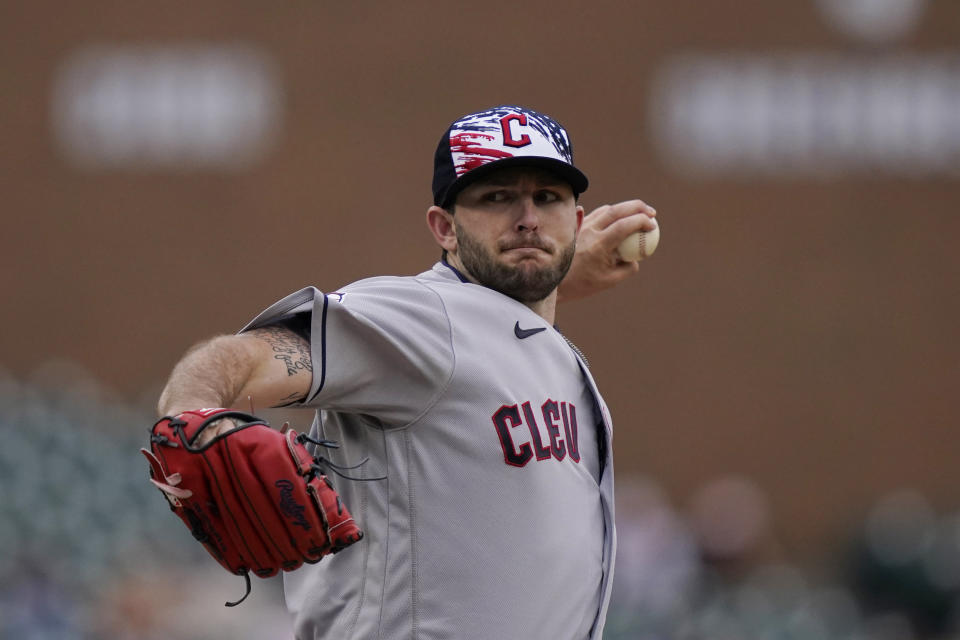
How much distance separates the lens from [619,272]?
3742 mm

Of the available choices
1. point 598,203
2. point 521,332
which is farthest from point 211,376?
point 598,203

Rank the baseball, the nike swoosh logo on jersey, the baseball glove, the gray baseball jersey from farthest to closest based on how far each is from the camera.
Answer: the baseball, the nike swoosh logo on jersey, the gray baseball jersey, the baseball glove

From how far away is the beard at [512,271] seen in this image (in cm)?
299

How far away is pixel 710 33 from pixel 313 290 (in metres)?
14.6

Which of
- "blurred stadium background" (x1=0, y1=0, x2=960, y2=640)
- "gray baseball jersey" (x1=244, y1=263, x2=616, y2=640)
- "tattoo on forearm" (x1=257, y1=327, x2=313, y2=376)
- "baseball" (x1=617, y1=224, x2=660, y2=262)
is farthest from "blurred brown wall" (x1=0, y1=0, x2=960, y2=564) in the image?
"tattoo on forearm" (x1=257, y1=327, x2=313, y2=376)

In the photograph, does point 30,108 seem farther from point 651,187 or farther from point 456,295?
point 456,295

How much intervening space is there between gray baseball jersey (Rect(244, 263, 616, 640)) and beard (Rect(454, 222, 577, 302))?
15 centimetres

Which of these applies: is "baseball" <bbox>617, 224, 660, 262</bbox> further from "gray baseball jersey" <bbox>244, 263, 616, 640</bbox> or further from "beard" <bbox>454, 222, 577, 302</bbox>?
"gray baseball jersey" <bbox>244, 263, 616, 640</bbox>

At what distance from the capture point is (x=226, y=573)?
1030 cm

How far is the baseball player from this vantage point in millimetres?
2602

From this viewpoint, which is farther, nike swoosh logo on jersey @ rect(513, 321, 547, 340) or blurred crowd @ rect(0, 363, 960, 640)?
blurred crowd @ rect(0, 363, 960, 640)

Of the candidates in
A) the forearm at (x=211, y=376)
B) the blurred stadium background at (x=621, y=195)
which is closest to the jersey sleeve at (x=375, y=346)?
the forearm at (x=211, y=376)

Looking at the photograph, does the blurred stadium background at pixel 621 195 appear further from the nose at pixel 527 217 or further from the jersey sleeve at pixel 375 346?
the jersey sleeve at pixel 375 346

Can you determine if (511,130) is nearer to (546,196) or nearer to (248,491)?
(546,196)
